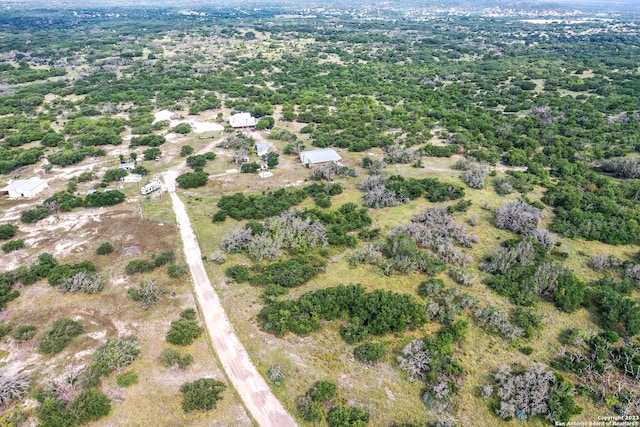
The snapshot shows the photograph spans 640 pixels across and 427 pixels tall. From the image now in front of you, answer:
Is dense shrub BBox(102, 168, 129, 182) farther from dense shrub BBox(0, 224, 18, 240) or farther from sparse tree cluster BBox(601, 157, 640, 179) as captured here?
sparse tree cluster BBox(601, 157, 640, 179)

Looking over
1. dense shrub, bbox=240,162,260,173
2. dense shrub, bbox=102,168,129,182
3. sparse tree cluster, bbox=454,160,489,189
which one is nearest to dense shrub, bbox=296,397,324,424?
sparse tree cluster, bbox=454,160,489,189

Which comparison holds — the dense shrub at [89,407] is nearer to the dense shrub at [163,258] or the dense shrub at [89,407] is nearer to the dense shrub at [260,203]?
the dense shrub at [163,258]

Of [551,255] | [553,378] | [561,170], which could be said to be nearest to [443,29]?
[561,170]

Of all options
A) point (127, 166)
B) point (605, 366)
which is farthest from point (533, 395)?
point (127, 166)

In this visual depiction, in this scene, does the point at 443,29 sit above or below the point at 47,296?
above

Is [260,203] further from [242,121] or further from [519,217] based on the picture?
[242,121]

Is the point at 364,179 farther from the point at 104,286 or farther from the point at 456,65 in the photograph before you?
the point at 456,65
